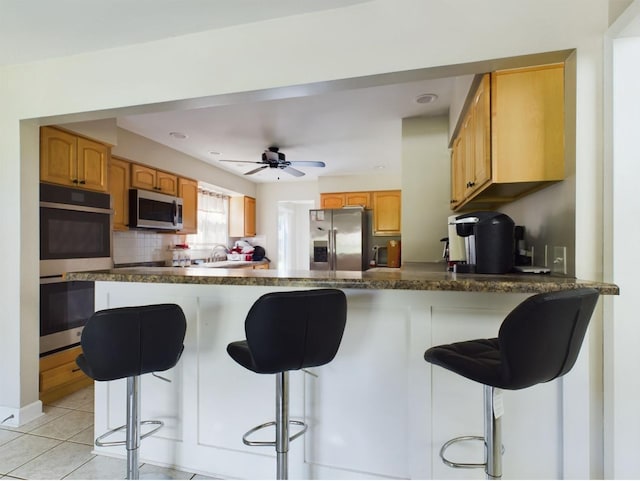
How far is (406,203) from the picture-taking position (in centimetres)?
342

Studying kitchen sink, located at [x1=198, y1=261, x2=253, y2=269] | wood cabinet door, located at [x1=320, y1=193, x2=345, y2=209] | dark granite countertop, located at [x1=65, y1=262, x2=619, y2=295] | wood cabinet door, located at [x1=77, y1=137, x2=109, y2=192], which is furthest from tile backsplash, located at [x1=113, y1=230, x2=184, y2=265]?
wood cabinet door, located at [x1=320, y1=193, x2=345, y2=209]

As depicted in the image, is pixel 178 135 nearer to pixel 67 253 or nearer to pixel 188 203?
pixel 188 203

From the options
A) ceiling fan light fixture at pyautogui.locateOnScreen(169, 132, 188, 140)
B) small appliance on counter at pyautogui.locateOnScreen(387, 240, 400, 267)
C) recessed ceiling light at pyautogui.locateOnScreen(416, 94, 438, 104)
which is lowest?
small appliance on counter at pyautogui.locateOnScreen(387, 240, 400, 267)

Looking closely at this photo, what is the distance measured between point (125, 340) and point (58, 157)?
2154 millimetres

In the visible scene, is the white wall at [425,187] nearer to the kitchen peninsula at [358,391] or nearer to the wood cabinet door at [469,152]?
the wood cabinet door at [469,152]

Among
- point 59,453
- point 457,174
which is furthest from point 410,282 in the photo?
point 59,453

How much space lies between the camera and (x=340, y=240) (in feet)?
16.5

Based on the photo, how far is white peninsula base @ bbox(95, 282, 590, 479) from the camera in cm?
146

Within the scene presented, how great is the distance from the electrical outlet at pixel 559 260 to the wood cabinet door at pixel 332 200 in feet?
14.4

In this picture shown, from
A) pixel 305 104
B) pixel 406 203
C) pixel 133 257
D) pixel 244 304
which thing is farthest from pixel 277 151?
pixel 244 304

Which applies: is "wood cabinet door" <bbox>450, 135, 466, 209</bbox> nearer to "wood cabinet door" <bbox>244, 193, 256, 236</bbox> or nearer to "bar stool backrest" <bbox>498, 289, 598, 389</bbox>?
"bar stool backrest" <bbox>498, 289, 598, 389</bbox>

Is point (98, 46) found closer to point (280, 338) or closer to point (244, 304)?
point (244, 304)

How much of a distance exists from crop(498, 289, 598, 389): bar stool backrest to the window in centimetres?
483

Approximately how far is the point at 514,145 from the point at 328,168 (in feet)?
12.8
